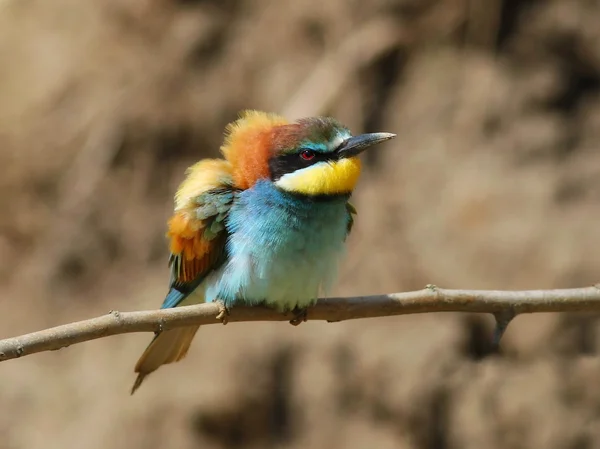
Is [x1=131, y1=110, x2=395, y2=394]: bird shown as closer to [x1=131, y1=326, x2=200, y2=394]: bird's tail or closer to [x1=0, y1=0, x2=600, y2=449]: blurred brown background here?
[x1=131, y1=326, x2=200, y2=394]: bird's tail

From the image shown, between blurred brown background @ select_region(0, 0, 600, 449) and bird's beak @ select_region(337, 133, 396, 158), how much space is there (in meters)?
1.42

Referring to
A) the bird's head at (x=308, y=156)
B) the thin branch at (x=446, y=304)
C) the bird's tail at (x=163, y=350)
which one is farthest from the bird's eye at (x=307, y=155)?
the bird's tail at (x=163, y=350)

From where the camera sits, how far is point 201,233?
2.24m

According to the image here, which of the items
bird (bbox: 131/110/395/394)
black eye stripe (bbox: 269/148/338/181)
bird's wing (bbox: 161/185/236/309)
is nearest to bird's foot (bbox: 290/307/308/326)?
bird (bbox: 131/110/395/394)

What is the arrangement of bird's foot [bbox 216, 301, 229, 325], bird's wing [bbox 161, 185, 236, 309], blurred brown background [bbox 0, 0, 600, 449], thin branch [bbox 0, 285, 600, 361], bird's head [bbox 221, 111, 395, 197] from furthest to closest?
1. blurred brown background [bbox 0, 0, 600, 449]
2. bird's wing [bbox 161, 185, 236, 309]
3. bird's head [bbox 221, 111, 395, 197]
4. bird's foot [bbox 216, 301, 229, 325]
5. thin branch [bbox 0, 285, 600, 361]

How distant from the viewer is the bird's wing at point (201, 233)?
2.21 metres

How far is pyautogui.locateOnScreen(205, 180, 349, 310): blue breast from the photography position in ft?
7.07

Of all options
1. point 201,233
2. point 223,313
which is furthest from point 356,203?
point 223,313

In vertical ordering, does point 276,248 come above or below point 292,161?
below

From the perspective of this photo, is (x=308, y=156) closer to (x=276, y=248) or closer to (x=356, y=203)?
(x=276, y=248)

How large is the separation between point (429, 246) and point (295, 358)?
70 centimetres

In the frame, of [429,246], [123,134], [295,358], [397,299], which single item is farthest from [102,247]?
[397,299]

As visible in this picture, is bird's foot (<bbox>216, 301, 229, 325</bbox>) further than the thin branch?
Yes

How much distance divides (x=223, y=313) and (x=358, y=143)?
0.52 m
